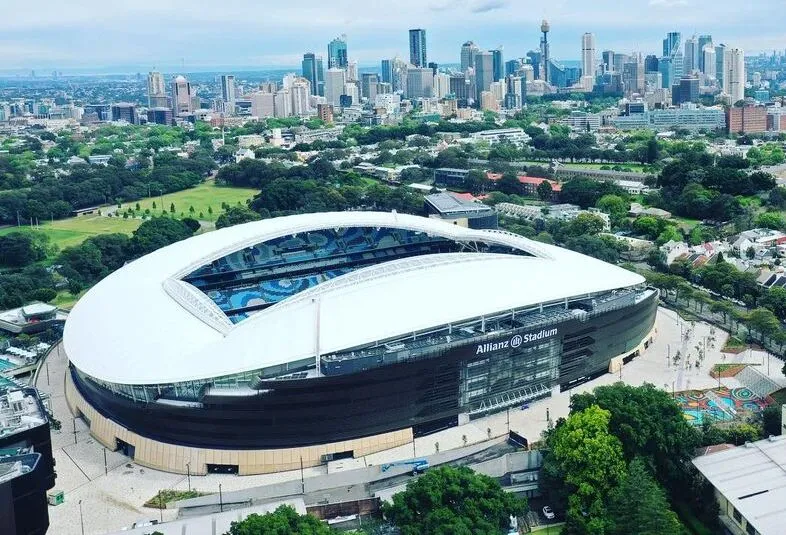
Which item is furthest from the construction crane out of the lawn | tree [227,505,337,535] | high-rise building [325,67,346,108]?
high-rise building [325,67,346,108]

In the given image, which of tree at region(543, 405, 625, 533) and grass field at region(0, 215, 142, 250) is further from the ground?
grass field at region(0, 215, 142, 250)

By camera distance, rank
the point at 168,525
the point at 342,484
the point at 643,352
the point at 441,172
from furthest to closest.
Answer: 1. the point at 441,172
2. the point at 643,352
3. the point at 342,484
4. the point at 168,525

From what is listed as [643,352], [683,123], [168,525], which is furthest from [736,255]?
[683,123]

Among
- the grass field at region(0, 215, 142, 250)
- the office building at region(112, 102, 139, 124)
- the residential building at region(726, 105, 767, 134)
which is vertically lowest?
the grass field at region(0, 215, 142, 250)

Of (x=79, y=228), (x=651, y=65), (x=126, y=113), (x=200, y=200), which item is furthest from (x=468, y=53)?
(x=79, y=228)

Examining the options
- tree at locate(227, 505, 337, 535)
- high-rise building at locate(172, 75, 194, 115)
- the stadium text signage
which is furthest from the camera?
high-rise building at locate(172, 75, 194, 115)

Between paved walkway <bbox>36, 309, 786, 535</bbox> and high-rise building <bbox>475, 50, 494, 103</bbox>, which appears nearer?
paved walkway <bbox>36, 309, 786, 535</bbox>

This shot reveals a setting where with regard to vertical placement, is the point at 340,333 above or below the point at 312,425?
above

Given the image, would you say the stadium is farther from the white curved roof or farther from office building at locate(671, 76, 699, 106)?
office building at locate(671, 76, 699, 106)

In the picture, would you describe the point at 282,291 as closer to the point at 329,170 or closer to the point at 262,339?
the point at 262,339
